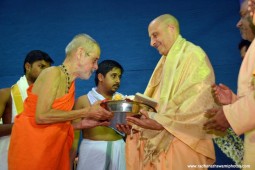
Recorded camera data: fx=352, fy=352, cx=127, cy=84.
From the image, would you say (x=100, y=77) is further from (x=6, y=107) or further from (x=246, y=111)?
(x=246, y=111)

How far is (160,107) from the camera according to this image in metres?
2.64

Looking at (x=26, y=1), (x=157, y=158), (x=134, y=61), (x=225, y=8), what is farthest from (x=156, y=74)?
(x=26, y=1)

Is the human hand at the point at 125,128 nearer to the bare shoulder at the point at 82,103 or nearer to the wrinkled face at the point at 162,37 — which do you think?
the wrinkled face at the point at 162,37

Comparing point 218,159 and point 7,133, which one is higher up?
point 7,133

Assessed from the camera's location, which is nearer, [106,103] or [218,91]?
[218,91]

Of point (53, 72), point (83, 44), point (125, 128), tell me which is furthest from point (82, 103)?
point (53, 72)

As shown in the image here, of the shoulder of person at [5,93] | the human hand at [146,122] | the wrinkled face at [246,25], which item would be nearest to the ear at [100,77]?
the shoulder of person at [5,93]

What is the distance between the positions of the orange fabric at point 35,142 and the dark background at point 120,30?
1964 millimetres

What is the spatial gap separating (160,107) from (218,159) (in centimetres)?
177

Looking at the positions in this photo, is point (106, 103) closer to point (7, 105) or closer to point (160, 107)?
point (160, 107)

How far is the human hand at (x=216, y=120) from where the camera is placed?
6.96 ft

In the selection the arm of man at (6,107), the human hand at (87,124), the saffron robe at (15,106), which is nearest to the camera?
the human hand at (87,124)

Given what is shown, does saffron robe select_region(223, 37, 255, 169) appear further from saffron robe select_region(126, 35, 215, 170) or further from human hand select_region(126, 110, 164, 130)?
human hand select_region(126, 110, 164, 130)

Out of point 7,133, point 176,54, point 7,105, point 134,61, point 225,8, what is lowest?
point 7,133
